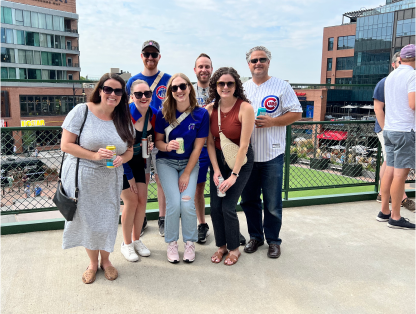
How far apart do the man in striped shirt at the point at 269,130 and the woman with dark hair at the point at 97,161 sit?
4.08 feet

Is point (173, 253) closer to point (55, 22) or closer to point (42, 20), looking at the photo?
point (42, 20)

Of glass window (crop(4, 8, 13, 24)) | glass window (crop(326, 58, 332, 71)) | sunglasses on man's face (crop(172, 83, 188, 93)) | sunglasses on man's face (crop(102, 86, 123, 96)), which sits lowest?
sunglasses on man's face (crop(102, 86, 123, 96))

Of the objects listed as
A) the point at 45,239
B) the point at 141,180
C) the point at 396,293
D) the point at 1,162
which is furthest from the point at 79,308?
the point at 1,162

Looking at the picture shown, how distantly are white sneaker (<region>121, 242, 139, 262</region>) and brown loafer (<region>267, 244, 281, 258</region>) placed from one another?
134 centimetres

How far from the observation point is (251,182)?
3195 mm

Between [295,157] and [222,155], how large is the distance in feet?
8.14

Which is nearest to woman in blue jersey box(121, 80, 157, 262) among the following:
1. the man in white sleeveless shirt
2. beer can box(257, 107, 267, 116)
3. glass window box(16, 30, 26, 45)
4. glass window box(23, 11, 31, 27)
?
beer can box(257, 107, 267, 116)

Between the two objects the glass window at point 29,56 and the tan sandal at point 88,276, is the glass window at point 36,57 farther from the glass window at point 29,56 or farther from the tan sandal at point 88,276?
the tan sandal at point 88,276

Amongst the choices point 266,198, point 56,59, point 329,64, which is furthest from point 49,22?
point 266,198

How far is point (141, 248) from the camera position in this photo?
3.13m

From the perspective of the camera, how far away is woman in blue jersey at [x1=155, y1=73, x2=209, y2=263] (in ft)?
9.53

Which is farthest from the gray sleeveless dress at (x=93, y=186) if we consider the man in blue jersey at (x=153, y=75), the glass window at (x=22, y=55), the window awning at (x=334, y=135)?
the glass window at (x=22, y=55)

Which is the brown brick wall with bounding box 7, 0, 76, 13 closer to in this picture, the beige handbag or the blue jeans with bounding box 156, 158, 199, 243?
the blue jeans with bounding box 156, 158, 199, 243

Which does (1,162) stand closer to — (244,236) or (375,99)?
(244,236)
